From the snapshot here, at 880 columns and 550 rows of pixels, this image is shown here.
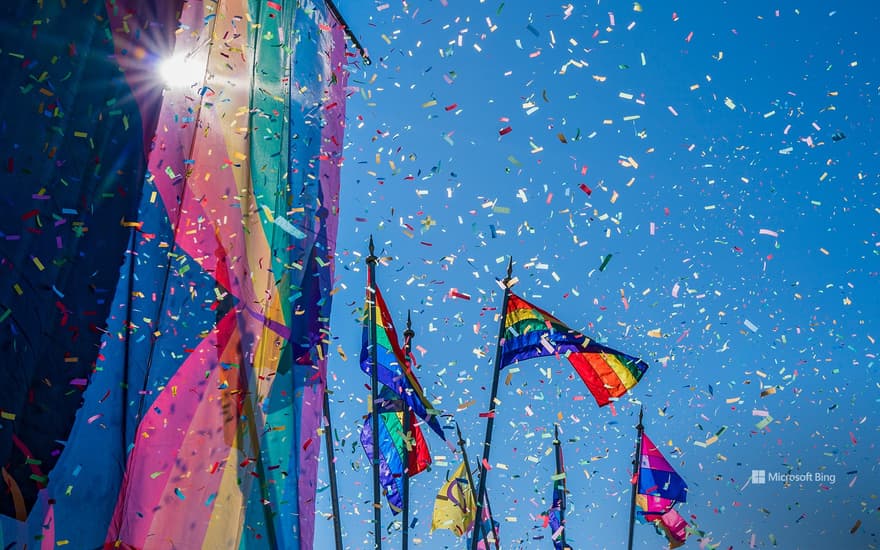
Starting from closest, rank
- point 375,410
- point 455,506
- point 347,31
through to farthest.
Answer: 1. point 347,31
2. point 375,410
3. point 455,506

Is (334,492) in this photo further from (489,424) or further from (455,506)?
(455,506)

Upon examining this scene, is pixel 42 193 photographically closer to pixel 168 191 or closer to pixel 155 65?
pixel 168 191

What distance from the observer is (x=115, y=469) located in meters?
3.69

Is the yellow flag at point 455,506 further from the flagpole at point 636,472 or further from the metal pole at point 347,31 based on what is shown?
the metal pole at point 347,31

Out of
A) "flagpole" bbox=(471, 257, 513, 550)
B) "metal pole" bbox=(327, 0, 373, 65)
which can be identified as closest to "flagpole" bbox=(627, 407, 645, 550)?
"flagpole" bbox=(471, 257, 513, 550)

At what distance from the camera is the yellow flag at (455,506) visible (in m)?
15.2

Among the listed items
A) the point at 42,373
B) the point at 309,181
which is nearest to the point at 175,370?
the point at 42,373

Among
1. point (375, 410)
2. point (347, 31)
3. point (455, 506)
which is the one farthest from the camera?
point (455, 506)

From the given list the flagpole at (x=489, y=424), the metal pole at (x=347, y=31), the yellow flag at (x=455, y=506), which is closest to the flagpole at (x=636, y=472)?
Answer: the yellow flag at (x=455, y=506)

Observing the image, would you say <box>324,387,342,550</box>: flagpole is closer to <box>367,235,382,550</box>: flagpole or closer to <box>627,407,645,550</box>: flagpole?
<box>367,235,382,550</box>: flagpole

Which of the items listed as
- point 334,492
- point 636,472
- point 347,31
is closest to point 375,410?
point 334,492

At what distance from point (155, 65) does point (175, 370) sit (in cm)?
196

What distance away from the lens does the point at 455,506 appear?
618 inches

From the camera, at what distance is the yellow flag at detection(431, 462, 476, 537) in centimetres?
1524
